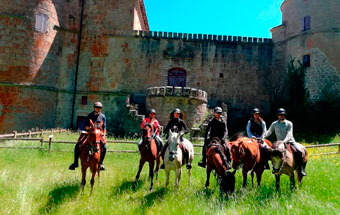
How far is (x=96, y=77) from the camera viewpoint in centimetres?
2136

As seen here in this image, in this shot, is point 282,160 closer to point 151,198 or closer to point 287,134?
point 287,134

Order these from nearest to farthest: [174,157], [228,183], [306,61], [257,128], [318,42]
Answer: [228,183]
[174,157]
[257,128]
[318,42]
[306,61]

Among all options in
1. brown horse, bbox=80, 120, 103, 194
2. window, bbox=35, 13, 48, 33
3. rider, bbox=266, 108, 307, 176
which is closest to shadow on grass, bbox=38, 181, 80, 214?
brown horse, bbox=80, 120, 103, 194

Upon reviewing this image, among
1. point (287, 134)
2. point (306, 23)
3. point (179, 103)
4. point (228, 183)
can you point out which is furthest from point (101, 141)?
point (306, 23)

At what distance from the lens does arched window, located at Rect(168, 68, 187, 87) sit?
71.5 feet

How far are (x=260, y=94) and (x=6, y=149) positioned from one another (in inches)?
756

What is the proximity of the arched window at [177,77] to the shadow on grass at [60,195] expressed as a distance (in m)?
15.4

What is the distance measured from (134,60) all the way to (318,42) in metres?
14.6

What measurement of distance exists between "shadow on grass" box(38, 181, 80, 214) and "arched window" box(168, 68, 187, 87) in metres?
15.4

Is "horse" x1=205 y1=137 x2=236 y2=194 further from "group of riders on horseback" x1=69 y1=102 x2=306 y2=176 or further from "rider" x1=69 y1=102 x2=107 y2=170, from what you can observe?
"rider" x1=69 y1=102 x2=107 y2=170

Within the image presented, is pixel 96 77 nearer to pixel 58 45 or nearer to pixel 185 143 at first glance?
pixel 58 45

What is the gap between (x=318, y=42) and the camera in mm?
18516

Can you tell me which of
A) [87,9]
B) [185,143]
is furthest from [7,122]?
[185,143]

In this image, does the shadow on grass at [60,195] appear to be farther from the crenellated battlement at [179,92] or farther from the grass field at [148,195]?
the crenellated battlement at [179,92]
